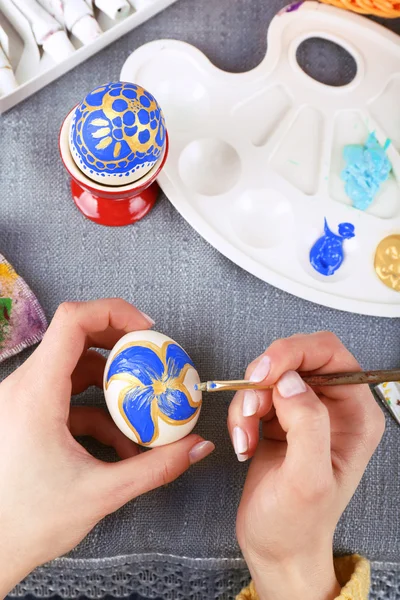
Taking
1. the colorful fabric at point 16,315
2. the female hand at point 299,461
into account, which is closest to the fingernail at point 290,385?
the female hand at point 299,461

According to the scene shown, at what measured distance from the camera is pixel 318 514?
66 centimetres

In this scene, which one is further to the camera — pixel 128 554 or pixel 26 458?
pixel 128 554

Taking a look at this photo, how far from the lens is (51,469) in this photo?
2.12 ft

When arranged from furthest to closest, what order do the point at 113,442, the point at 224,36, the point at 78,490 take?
1. the point at 224,36
2. the point at 113,442
3. the point at 78,490

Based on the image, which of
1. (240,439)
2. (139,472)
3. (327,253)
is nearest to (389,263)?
(327,253)

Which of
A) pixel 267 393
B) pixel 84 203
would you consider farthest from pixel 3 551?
pixel 84 203

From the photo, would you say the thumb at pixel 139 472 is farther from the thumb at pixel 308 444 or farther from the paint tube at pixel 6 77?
the paint tube at pixel 6 77

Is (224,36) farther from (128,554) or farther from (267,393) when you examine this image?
(128,554)

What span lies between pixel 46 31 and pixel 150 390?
0.53 meters

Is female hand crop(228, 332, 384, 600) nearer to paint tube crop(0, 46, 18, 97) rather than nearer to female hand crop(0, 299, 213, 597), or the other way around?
female hand crop(0, 299, 213, 597)

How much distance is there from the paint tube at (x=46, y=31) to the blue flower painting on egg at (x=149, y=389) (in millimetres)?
453

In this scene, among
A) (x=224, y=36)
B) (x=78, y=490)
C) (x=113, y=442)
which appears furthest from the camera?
(x=224, y=36)

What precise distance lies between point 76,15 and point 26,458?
23.6 inches

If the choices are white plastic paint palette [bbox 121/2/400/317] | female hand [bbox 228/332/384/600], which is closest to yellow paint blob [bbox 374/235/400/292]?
white plastic paint palette [bbox 121/2/400/317]
